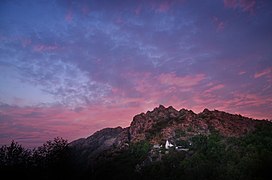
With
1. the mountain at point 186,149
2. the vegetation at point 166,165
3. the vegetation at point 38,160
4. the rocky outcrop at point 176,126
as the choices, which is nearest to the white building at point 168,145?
the mountain at point 186,149

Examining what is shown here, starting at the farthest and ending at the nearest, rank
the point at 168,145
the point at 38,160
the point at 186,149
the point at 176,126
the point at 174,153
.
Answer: the point at 176,126
the point at 168,145
the point at 186,149
the point at 174,153
the point at 38,160

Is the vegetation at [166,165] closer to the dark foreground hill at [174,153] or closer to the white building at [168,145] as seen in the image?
the dark foreground hill at [174,153]

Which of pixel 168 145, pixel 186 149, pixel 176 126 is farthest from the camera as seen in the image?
pixel 176 126

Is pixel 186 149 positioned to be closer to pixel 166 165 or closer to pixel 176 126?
pixel 166 165

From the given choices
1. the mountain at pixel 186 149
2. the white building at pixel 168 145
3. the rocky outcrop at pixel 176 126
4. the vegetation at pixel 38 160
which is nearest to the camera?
the vegetation at pixel 38 160

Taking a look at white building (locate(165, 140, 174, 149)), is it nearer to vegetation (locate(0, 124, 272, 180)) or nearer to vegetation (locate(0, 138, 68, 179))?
vegetation (locate(0, 124, 272, 180))

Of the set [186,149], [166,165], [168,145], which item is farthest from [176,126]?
[166,165]

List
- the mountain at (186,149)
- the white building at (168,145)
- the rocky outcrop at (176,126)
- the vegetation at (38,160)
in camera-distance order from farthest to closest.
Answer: the rocky outcrop at (176,126)
the white building at (168,145)
the mountain at (186,149)
the vegetation at (38,160)

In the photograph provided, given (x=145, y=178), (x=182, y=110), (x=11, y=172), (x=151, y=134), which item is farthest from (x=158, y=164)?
(x=182, y=110)

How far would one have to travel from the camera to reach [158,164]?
9750 centimetres

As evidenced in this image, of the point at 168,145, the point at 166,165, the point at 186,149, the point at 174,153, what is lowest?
the point at 166,165

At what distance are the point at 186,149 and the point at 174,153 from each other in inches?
586

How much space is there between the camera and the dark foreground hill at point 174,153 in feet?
205

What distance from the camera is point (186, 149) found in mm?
121812
